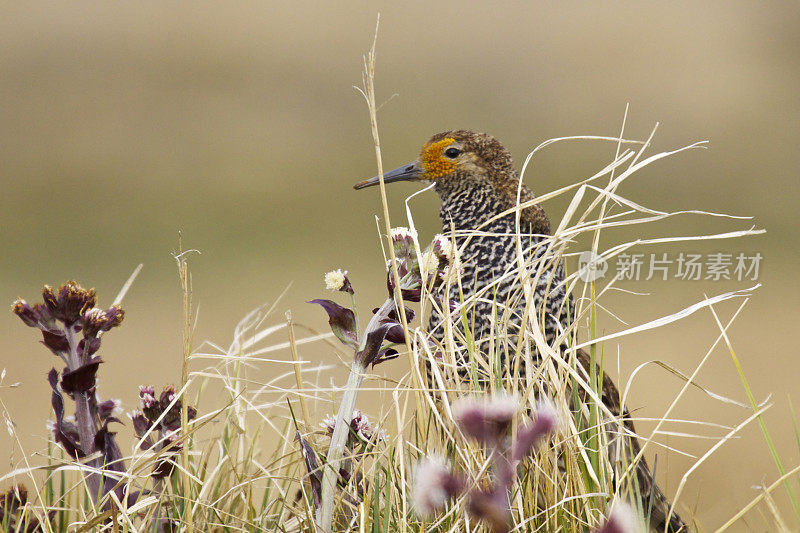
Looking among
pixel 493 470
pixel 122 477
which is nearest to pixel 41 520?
pixel 122 477

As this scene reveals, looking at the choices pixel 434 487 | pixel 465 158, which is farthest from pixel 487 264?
pixel 434 487

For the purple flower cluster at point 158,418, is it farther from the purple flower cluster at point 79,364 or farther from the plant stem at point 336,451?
the plant stem at point 336,451

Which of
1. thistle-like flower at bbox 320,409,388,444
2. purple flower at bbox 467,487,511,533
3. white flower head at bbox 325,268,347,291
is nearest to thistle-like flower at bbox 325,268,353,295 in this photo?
white flower head at bbox 325,268,347,291

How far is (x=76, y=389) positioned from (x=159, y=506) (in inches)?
9.6

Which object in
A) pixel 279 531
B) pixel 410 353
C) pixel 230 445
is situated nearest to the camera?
pixel 410 353

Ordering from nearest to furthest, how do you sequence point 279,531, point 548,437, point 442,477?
point 442,477 → point 548,437 → point 279,531

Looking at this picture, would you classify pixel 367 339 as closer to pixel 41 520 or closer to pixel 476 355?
pixel 476 355

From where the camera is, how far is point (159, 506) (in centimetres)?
143

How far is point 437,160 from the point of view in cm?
228

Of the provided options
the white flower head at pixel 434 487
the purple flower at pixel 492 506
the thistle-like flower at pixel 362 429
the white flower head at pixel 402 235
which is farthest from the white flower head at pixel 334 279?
the purple flower at pixel 492 506

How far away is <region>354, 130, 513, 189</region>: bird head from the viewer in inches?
88.7

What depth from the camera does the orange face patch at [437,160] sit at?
2266 mm

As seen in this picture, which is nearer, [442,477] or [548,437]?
[442,477]

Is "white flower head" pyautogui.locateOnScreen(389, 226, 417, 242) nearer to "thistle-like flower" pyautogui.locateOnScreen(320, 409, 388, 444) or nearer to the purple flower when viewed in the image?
"thistle-like flower" pyautogui.locateOnScreen(320, 409, 388, 444)
